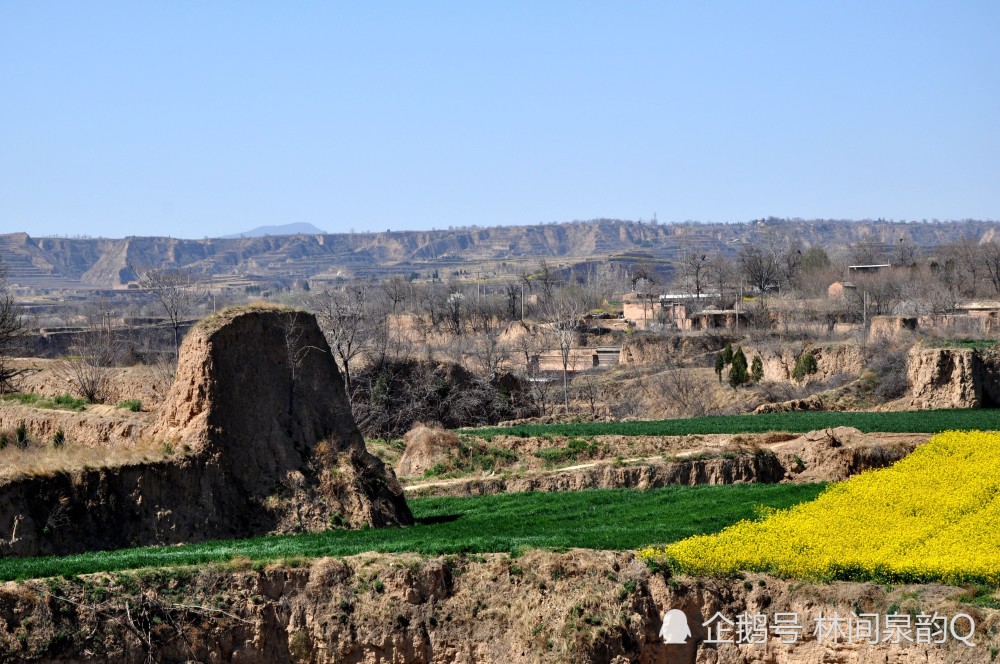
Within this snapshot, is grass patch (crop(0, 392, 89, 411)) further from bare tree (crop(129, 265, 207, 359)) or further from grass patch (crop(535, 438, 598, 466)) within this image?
grass patch (crop(535, 438, 598, 466))

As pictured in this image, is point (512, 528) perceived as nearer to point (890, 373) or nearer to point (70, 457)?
point (70, 457)

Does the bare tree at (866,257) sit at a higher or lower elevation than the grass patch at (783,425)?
higher

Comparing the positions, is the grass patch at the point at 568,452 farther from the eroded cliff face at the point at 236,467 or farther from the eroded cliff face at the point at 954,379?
the eroded cliff face at the point at 954,379

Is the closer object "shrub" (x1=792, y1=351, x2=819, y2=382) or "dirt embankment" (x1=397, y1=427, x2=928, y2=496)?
"dirt embankment" (x1=397, y1=427, x2=928, y2=496)

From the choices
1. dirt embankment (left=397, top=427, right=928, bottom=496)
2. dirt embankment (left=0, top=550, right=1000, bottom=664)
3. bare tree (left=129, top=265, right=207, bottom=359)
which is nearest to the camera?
dirt embankment (left=0, top=550, right=1000, bottom=664)

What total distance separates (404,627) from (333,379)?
764cm

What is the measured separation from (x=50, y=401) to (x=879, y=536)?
1798cm

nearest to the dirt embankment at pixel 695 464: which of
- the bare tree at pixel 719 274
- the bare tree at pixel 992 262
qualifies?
the bare tree at pixel 992 262

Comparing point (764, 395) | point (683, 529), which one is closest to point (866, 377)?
point (764, 395)

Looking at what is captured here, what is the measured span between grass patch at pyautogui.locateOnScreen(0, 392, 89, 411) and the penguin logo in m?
14.6

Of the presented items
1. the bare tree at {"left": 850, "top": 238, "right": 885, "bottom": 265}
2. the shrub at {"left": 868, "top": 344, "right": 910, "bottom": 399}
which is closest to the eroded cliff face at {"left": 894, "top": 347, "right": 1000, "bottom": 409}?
the shrub at {"left": 868, "top": 344, "right": 910, "bottom": 399}

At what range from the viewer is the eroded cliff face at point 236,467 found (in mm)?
22484

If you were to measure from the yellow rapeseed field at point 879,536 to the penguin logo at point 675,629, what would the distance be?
867mm

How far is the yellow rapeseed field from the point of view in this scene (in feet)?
66.8
